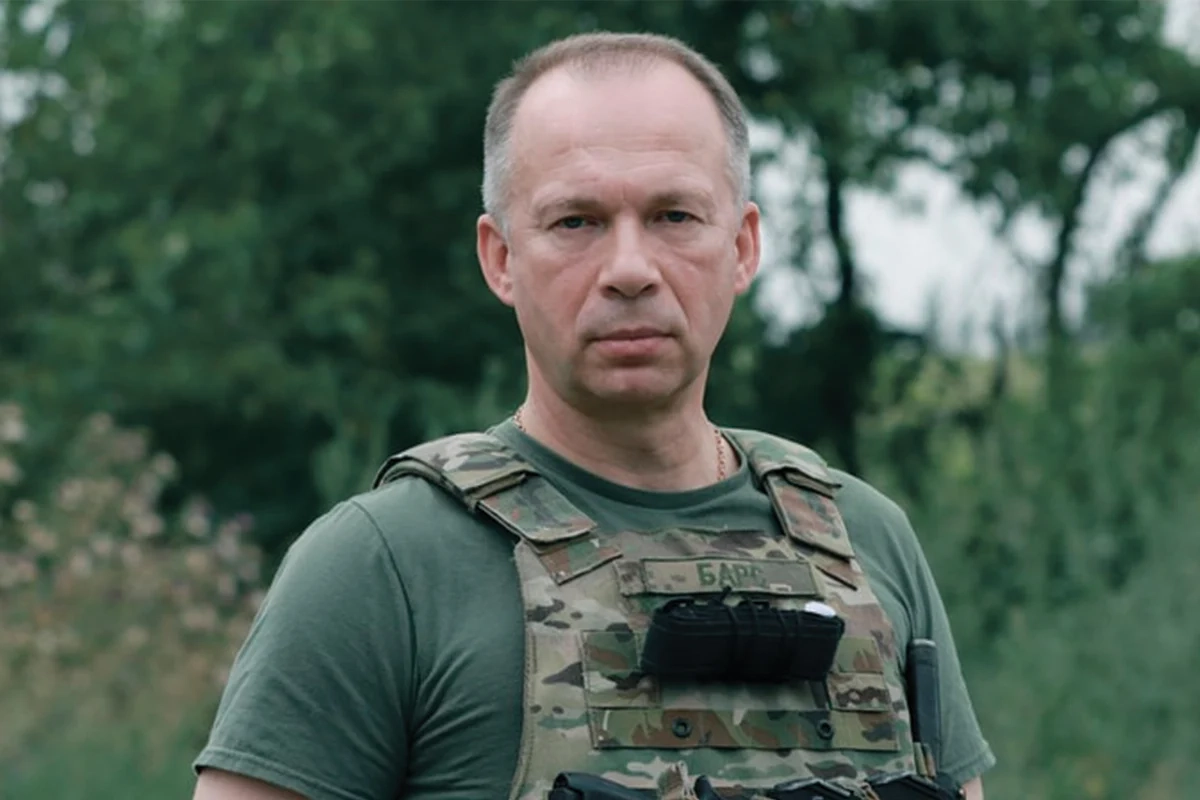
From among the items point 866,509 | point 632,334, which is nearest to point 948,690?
point 866,509

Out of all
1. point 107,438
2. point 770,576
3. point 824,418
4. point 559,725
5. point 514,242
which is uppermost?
point 824,418

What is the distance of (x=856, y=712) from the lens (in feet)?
8.98

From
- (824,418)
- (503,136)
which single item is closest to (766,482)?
(503,136)

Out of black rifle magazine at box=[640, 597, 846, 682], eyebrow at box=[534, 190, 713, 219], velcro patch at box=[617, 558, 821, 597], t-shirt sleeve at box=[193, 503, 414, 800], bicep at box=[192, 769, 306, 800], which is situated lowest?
bicep at box=[192, 769, 306, 800]

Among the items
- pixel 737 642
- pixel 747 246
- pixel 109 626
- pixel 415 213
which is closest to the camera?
pixel 737 642

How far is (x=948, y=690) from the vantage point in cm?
297

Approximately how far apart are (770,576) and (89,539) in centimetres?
671

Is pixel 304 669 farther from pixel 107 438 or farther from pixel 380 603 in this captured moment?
pixel 107 438

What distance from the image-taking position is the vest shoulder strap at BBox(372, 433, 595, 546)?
8.80 ft

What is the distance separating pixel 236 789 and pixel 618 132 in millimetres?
908

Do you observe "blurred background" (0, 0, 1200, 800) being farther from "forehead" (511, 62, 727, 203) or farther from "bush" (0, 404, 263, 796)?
"forehead" (511, 62, 727, 203)

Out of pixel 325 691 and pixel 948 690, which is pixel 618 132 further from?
pixel 948 690

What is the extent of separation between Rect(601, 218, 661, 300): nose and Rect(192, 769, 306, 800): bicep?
28.0 inches

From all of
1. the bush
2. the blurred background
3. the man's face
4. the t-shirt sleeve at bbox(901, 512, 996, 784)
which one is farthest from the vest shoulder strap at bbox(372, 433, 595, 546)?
A: the blurred background
